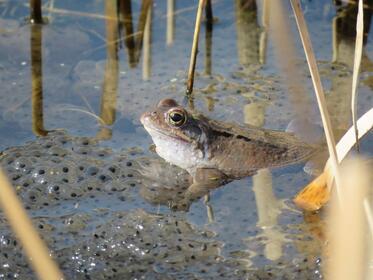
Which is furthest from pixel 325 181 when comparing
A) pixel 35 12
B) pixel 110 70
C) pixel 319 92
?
pixel 35 12

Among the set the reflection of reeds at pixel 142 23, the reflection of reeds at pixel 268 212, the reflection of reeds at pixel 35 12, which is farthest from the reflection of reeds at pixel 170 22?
the reflection of reeds at pixel 268 212

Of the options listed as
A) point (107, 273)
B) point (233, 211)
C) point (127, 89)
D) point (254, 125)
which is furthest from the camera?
point (127, 89)

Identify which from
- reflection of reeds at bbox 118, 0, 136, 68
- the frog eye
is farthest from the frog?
reflection of reeds at bbox 118, 0, 136, 68

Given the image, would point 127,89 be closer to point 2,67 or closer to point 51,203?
point 2,67

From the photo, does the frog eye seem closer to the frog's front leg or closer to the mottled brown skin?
the mottled brown skin

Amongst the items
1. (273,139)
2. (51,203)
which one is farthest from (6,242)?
(273,139)

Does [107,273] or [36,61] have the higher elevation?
[36,61]

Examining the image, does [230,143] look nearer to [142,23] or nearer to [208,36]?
[208,36]
